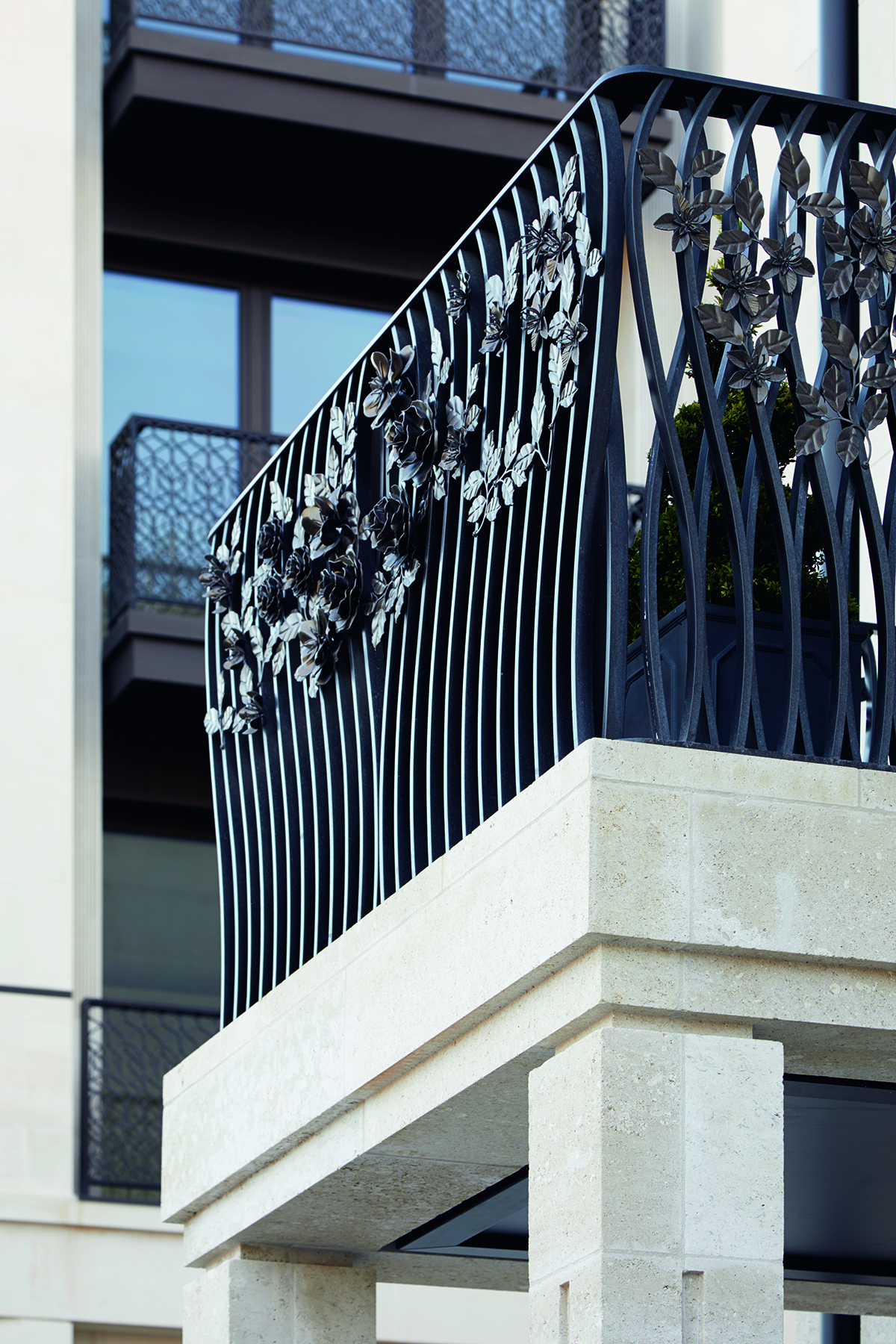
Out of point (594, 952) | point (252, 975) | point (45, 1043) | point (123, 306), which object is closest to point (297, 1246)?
point (252, 975)

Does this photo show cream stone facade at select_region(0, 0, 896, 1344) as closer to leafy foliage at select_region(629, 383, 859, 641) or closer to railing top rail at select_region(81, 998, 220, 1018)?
leafy foliage at select_region(629, 383, 859, 641)

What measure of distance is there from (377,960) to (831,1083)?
129 centimetres

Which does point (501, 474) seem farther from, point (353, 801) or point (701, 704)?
point (353, 801)

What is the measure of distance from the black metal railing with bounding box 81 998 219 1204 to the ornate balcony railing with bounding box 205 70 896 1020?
276 inches

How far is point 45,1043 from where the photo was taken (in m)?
13.9

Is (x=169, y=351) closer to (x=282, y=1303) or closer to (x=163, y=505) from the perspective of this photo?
(x=163, y=505)

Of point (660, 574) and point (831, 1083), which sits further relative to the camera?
point (660, 574)

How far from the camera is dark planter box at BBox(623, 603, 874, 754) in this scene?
582 cm

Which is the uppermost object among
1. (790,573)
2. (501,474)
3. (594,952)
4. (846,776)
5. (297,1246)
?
(501,474)

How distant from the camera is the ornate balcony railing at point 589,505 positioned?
5.45 m

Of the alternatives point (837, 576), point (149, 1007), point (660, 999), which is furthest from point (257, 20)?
point (660, 999)

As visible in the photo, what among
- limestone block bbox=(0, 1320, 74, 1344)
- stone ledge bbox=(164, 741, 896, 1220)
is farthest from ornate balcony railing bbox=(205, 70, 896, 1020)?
limestone block bbox=(0, 1320, 74, 1344)

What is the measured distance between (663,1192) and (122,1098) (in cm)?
984

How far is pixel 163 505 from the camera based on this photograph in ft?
51.2
